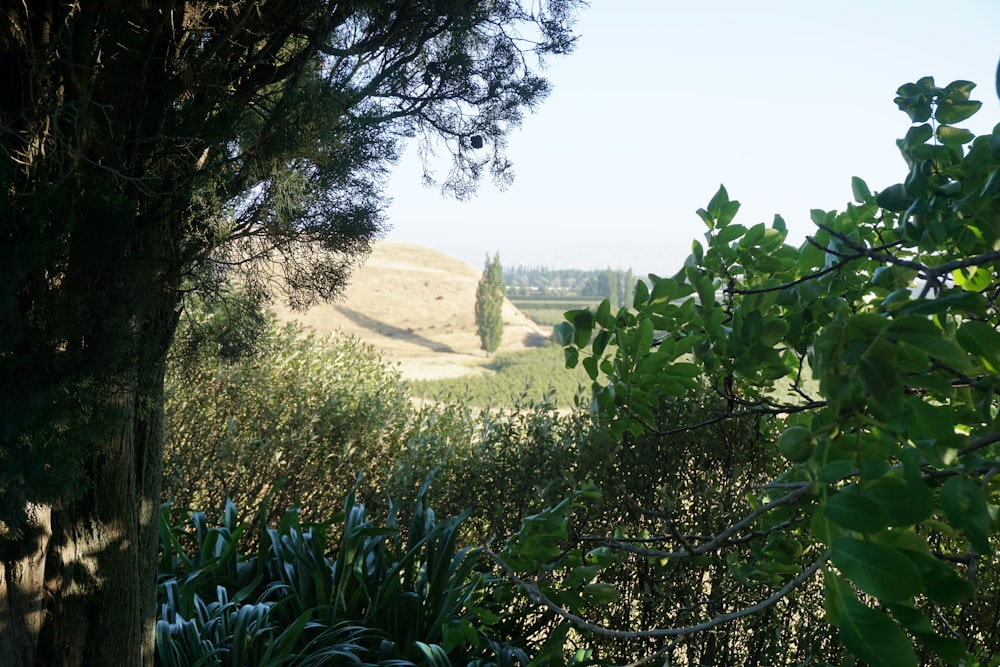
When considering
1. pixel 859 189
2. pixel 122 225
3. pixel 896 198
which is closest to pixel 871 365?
pixel 896 198

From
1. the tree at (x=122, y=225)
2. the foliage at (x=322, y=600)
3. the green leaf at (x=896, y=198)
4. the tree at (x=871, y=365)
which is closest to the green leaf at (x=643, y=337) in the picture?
the tree at (x=871, y=365)

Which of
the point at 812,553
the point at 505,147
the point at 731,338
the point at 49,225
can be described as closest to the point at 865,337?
the point at 731,338

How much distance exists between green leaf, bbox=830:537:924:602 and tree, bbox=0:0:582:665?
51.2 inches

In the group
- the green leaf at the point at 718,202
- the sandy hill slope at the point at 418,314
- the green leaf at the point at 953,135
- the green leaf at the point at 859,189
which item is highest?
the green leaf at the point at 953,135

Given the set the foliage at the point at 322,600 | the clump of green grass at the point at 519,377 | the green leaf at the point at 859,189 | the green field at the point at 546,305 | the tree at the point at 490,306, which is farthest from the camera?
the green field at the point at 546,305

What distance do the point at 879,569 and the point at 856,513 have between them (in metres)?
0.03

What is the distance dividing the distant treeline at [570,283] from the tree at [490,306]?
6.55 meters

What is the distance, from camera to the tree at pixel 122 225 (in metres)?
1.37

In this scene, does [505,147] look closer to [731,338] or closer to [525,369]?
[731,338]

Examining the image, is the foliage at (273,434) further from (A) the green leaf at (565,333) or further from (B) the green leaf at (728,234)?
(B) the green leaf at (728,234)

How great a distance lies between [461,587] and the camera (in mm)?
2465

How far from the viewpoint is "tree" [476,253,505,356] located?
108 ft

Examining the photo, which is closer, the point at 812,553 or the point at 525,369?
the point at 812,553

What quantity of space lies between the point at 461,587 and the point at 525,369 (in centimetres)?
2555
